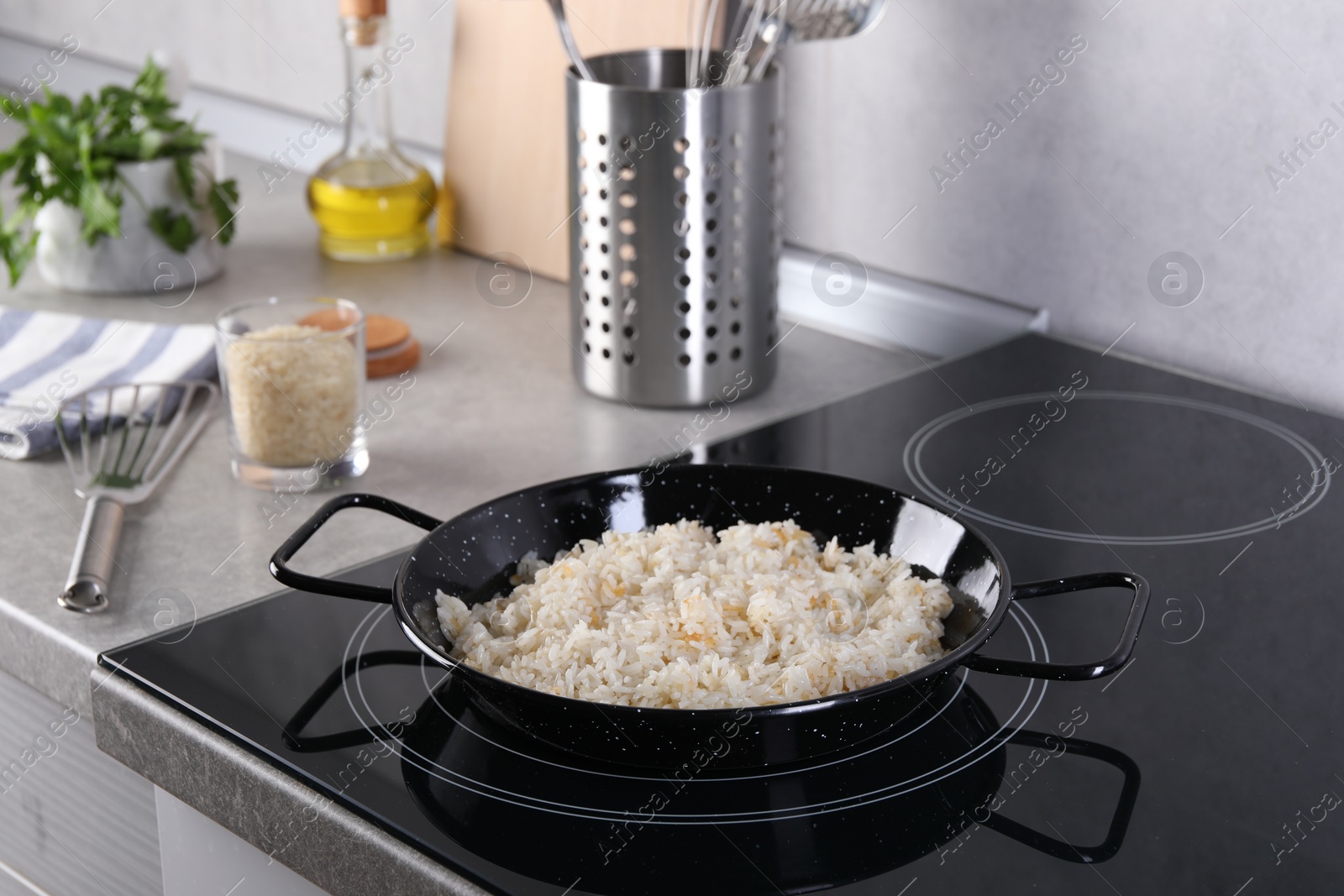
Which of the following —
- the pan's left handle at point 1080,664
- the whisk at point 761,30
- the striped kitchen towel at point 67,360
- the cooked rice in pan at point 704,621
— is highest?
the whisk at point 761,30

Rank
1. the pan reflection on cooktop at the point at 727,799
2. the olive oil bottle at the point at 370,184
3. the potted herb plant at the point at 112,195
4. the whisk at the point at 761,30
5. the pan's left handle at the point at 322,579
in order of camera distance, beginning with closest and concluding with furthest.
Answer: the pan reflection on cooktop at the point at 727,799
the pan's left handle at the point at 322,579
the whisk at the point at 761,30
the potted herb plant at the point at 112,195
the olive oil bottle at the point at 370,184

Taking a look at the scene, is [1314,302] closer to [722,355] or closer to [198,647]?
[722,355]

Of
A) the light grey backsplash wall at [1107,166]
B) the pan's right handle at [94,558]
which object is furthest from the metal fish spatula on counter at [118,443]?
the light grey backsplash wall at [1107,166]

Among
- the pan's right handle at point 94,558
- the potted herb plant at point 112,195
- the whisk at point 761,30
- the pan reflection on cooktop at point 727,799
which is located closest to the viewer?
the pan reflection on cooktop at point 727,799

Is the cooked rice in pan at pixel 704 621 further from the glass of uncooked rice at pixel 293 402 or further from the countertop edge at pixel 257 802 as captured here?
the glass of uncooked rice at pixel 293 402

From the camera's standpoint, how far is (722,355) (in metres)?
1.14

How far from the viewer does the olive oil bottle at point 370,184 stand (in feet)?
4.84

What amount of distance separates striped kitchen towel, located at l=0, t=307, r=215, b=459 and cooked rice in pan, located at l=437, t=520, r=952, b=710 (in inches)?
20.0

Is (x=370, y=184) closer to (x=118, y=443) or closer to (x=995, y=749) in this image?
(x=118, y=443)

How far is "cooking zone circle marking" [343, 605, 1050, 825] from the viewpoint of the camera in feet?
2.02

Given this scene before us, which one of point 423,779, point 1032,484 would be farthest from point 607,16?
point 423,779

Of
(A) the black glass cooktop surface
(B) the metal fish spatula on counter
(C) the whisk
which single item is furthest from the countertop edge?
Answer: (C) the whisk

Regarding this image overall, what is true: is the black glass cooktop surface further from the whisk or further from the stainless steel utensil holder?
the whisk

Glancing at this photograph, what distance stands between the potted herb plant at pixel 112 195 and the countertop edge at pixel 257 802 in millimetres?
733
